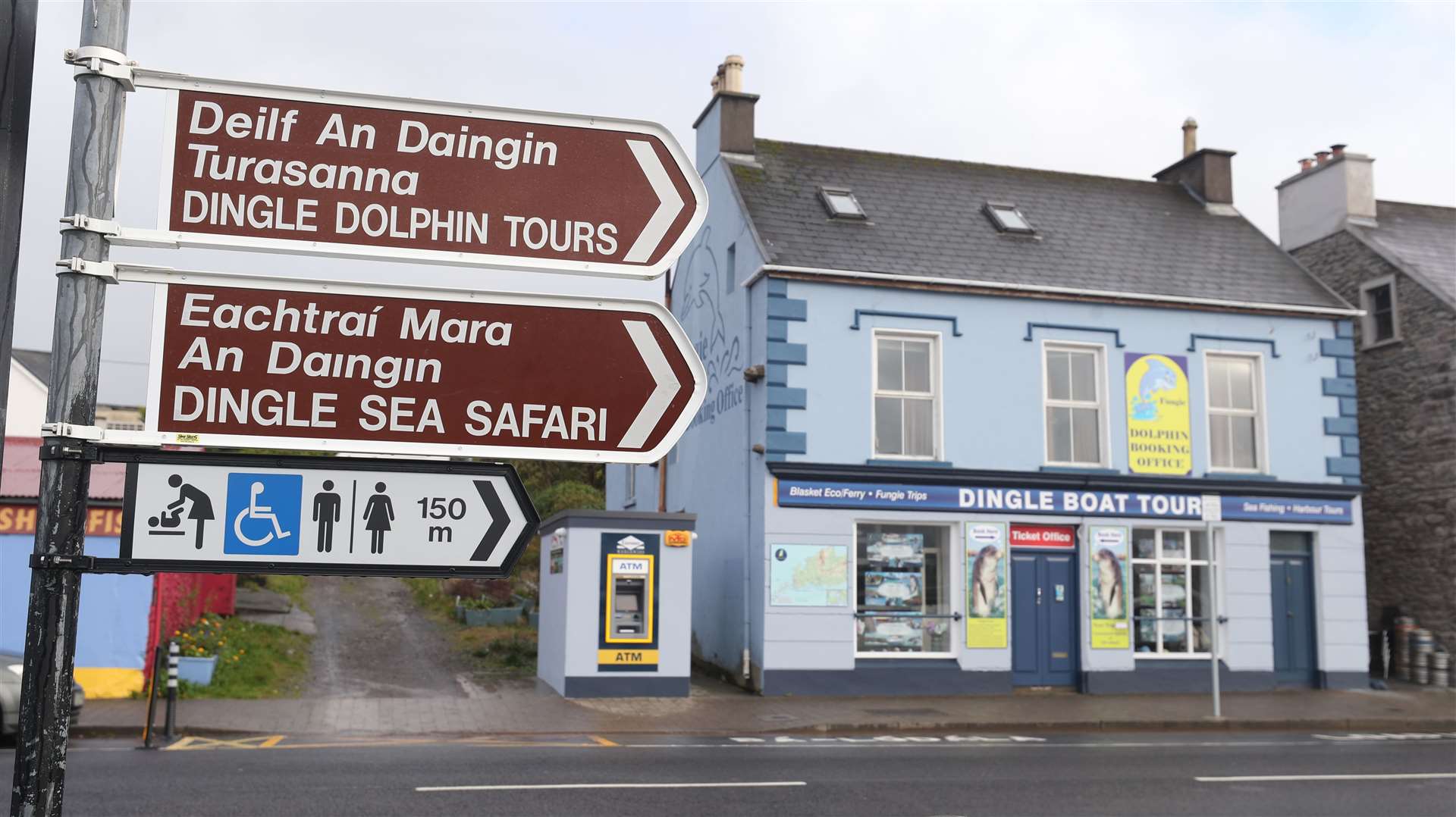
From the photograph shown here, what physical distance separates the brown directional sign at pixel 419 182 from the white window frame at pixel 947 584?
14982 millimetres

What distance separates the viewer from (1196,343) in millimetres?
19688

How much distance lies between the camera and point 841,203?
19656 mm

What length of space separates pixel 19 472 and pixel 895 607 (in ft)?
40.6

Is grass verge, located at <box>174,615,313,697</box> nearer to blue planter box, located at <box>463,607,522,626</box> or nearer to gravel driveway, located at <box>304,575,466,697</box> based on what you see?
gravel driveway, located at <box>304,575,466,697</box>

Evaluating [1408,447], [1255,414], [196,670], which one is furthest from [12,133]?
[1408,447]

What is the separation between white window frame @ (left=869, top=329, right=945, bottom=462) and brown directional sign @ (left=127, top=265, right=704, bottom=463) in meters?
15.2

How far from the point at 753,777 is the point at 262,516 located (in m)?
8.24

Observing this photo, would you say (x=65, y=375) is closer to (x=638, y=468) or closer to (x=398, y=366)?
(x=398, y=366)

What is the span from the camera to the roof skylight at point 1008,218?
795 inches

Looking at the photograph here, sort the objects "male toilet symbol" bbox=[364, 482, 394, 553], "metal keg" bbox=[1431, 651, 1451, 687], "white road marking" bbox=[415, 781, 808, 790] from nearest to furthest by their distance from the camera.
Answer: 1. "male toilet symbol" bbox=[364, 482, 394, 553]
2. "white road marking" bbox=[415, 781, 808, 790]
3. "metal keg" bbox=[1431, 651, 1451, 687]

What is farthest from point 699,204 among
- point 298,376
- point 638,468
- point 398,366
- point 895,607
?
point 638,468

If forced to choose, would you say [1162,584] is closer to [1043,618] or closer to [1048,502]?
[1043,618]

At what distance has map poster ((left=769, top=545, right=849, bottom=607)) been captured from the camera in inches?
683

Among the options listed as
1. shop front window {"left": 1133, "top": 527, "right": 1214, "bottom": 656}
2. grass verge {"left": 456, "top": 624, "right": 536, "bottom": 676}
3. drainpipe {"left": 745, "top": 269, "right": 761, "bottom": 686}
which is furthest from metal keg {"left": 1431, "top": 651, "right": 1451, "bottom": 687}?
grass verge {"left": 456, "top": 624, "right": 536, "bottom": 676}
